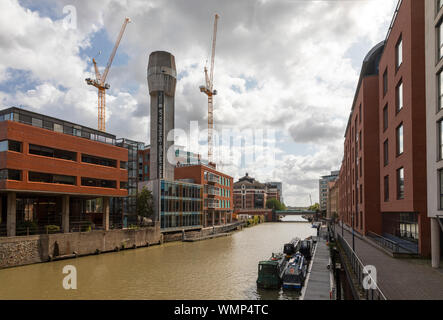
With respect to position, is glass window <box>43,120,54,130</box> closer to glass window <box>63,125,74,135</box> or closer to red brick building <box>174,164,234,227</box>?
glass window <box>63,125,74,135</box>

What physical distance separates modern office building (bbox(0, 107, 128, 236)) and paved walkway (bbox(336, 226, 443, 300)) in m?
31.9

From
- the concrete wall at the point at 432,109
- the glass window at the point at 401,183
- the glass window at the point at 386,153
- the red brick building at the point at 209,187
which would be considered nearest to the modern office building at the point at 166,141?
the red brick building at the point at 209,187

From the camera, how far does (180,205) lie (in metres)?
63.1

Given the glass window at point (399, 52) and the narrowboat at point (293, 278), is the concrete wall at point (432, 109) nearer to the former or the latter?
the glass window at point (399, 52)

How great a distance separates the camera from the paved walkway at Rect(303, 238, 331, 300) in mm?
21016

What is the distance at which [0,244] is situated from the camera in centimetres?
3098

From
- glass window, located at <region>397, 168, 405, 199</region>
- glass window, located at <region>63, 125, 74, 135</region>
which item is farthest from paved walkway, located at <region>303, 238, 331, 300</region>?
glass window, located at <region>63, 125, 74, 135</region>

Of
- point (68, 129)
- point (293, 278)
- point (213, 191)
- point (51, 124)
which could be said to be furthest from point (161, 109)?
point (293, 278)

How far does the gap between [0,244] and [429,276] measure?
33.7 metres

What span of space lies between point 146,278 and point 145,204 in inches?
1124

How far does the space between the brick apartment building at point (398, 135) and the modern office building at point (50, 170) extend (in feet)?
108

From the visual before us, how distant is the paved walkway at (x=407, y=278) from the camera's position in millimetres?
15445

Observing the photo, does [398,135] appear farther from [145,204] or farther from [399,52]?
[145,204]
